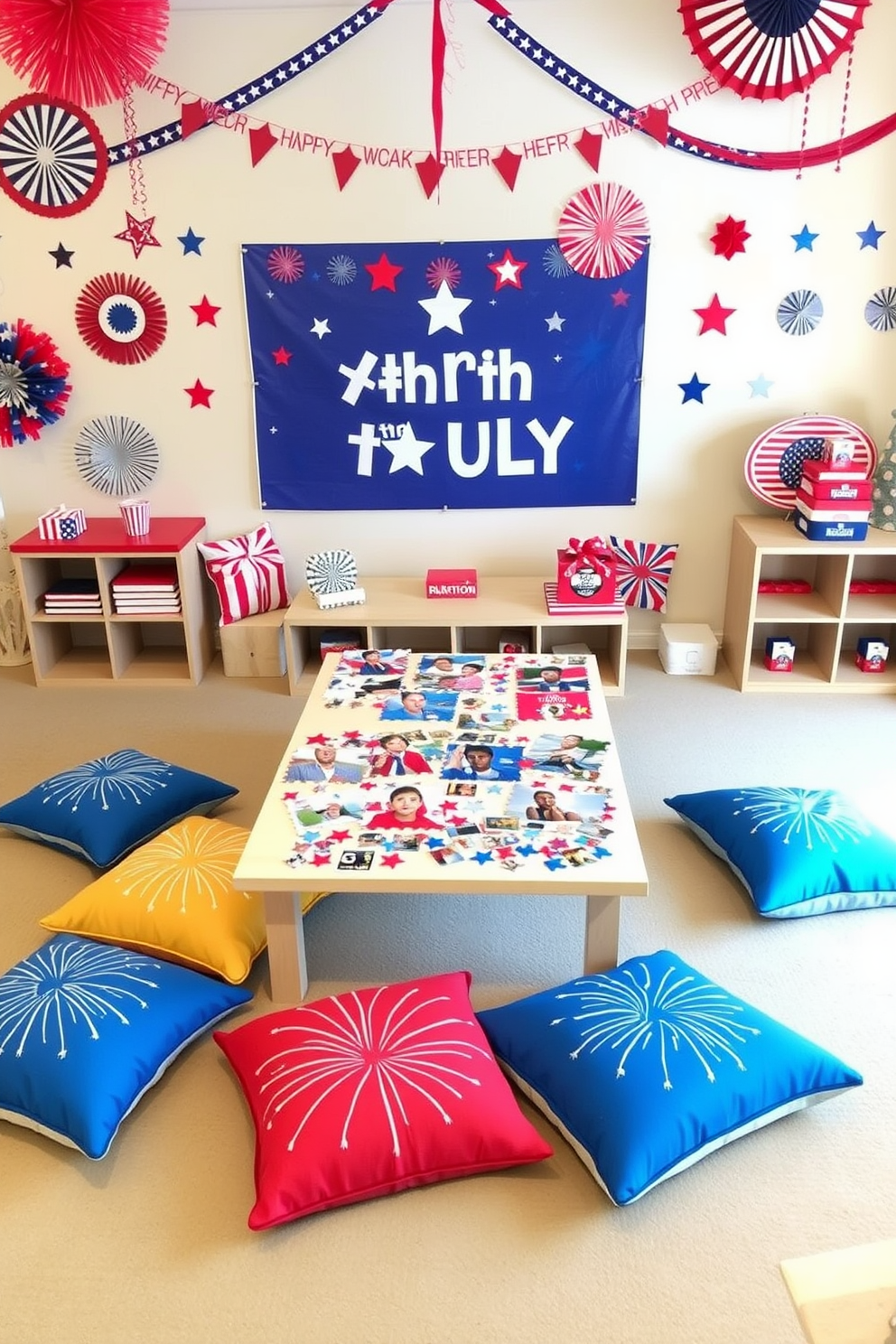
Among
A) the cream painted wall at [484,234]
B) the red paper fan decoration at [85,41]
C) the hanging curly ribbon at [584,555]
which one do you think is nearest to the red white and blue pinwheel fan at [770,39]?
the cream painted wall at [484,234]

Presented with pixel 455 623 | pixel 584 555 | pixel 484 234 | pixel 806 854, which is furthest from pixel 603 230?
pixel 806 854

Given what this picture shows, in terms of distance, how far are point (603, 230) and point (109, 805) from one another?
246cm

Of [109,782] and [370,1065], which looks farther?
[109,782]

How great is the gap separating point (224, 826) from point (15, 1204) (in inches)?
40.2

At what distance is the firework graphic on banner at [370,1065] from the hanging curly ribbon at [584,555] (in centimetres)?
195

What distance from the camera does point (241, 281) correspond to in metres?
3.91

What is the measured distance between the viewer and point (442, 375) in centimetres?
399

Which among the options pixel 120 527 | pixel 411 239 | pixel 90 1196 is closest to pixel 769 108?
pixel 411 239

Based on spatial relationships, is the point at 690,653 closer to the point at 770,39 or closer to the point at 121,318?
the point at 770,39

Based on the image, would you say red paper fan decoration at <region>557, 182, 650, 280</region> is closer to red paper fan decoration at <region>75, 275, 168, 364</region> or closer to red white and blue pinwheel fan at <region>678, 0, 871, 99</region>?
red white and blue pinwheel fan at <region>678, 0, 871, 99</region>

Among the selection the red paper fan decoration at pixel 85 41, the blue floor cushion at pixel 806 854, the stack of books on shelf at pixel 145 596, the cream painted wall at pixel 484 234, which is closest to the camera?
the blue floor cushion at pixel 806 854

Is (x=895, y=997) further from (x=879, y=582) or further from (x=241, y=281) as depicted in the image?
(x=241, y=281)

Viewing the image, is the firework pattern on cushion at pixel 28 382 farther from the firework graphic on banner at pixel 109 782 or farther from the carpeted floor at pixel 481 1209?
the carpeted floor at pixel 481 1209

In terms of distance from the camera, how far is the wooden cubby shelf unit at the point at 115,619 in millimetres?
3887
